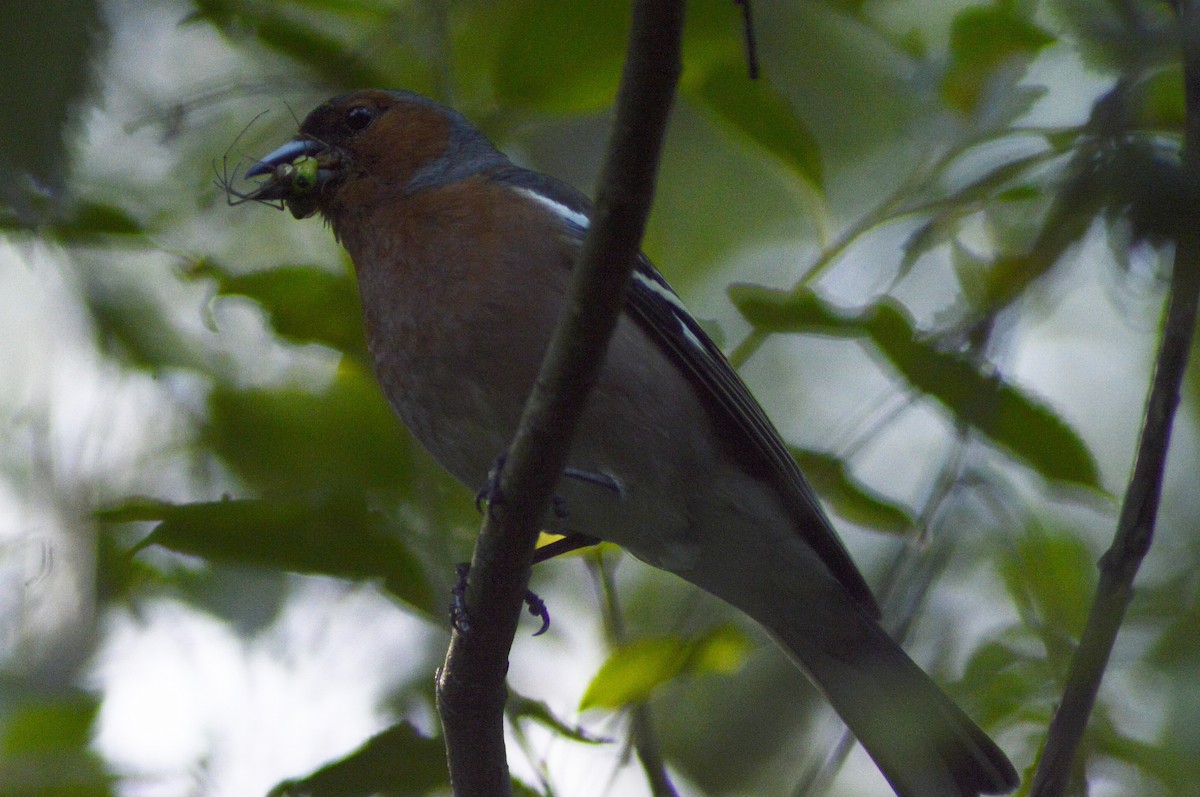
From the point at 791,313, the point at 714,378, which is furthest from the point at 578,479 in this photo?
the point at 791,313

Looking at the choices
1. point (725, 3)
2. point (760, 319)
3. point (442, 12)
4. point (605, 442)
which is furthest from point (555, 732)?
point (442, 12)

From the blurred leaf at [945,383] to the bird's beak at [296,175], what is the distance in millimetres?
1808

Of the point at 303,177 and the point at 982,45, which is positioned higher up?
the point at 982,45

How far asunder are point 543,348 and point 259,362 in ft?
6.22

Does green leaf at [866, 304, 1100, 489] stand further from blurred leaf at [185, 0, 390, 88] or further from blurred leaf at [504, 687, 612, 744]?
blurred leaf at [185, 0, 390, 88]

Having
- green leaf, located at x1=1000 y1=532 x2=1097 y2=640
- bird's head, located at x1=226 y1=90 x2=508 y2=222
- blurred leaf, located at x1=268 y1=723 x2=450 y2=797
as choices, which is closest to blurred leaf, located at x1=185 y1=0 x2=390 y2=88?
bird's head, located at x1=226 y1=90 x2=508 y2=222

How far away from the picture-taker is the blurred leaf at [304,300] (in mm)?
3197

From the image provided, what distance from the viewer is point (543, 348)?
329cm

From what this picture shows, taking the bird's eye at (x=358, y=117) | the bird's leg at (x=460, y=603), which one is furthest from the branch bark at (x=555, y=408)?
the bird's eye at (x=358, y=117)

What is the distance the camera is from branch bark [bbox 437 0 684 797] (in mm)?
1880

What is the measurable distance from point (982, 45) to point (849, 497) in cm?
132

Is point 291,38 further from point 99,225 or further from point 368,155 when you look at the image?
point 368,155

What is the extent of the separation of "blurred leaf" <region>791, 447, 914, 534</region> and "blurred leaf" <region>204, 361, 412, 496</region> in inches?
48.8

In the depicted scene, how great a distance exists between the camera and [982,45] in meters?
3.23
